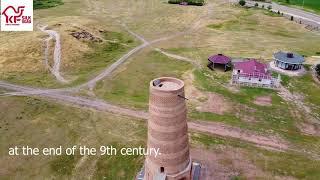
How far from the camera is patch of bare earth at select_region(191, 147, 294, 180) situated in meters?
41.0

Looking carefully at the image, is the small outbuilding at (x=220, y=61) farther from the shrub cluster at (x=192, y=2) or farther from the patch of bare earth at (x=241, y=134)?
the shrub cluster at (x=192, y=2)

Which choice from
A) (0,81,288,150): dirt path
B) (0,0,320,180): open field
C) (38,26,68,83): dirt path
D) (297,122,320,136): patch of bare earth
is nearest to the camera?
(0,0,320,180): open field

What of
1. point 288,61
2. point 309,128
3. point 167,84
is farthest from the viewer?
point 288,61

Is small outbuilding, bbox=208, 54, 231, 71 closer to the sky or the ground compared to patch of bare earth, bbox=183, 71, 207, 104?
closer to the sky

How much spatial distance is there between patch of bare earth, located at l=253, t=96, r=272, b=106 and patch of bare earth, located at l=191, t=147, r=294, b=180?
13.8 m

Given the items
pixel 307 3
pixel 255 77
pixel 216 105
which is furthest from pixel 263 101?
pixel 307 3

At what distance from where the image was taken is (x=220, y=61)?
68.8 m

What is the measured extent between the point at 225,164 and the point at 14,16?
63332 mm

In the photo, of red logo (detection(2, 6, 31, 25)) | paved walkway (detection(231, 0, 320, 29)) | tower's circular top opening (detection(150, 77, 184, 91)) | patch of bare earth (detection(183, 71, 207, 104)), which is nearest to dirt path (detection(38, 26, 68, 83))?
red logo (detection(2, 6, 31, 25))

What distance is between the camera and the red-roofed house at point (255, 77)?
203ft

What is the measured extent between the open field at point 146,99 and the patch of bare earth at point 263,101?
1.00ft

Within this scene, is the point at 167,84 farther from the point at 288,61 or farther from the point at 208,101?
the point at 288,61

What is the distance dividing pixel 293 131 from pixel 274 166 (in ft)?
30.3

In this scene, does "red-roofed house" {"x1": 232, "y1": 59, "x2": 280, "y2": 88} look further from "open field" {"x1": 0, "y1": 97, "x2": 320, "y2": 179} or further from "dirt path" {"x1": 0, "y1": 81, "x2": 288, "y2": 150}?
"open field" {"x1": 0, "y1": 97, "x2": 320, "y2": 179}
